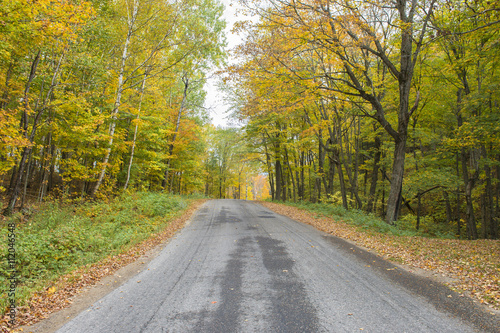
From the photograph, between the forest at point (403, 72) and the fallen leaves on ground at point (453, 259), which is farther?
the forest at point (403, 72)

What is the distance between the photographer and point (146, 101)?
15.5 metres

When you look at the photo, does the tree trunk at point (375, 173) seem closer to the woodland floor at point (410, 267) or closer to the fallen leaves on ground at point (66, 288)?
the woodland floor at point (410, 267)

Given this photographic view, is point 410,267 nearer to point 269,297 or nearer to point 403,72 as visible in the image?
point 269,297

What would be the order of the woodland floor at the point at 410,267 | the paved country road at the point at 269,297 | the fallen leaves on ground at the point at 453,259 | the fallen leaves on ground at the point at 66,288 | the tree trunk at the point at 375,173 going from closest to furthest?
the paved country road at the point at 269,297
the fallen leaves on ground at the point at 66,288
the woodland floor at the point at 410,267
the fallen leaves on ground at the point at 453,259
the tree trunk at the point at 375,173

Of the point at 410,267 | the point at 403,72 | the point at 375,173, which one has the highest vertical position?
the point at 403,72

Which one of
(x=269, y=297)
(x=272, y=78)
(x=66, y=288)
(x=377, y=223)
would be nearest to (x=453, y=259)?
(x=377, y=223)

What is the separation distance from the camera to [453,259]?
5.57 meters

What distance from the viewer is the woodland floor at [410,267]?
3.61m

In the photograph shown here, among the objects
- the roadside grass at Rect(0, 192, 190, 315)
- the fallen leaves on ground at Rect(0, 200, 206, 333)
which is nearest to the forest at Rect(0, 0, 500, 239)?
the roadside grass at Rect(0, 192, 190, 315)

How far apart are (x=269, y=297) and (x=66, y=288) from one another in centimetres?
366

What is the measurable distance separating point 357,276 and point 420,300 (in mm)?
1091

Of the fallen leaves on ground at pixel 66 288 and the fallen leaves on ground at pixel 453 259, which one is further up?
the fallen leaves on ground at pixel 453 259

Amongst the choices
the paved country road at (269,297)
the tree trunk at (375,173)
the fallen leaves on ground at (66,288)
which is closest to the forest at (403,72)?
the tree trunk at (375,173)

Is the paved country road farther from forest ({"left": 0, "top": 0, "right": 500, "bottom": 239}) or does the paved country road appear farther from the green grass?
forest ({"left": 0, "top": 0, "right": 500, "bottom": 239})
